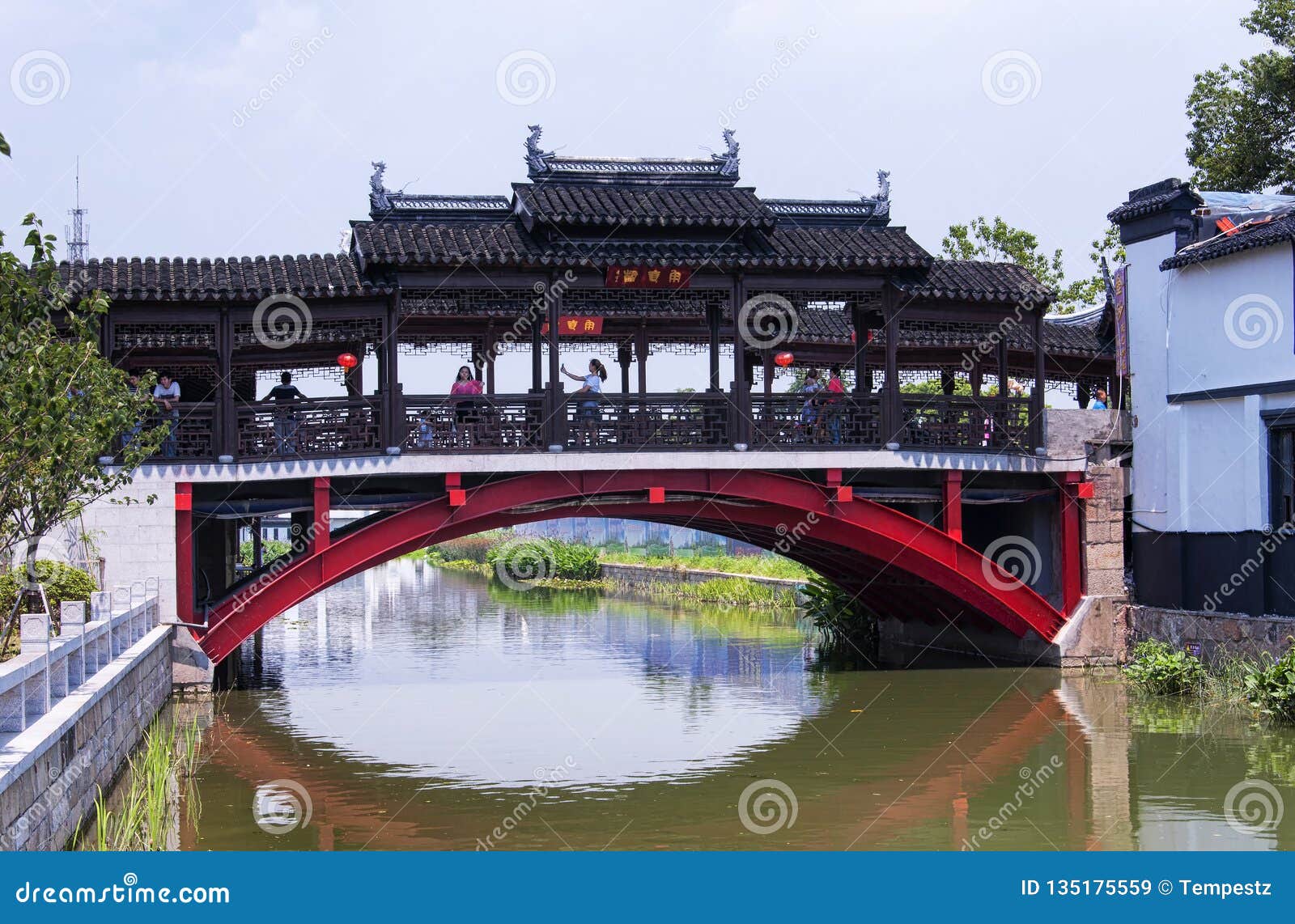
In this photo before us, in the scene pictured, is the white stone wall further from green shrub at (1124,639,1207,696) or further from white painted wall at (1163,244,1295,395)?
white painted wall at (1163,244,1295,395)

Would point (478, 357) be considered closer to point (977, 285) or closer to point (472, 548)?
point (977, 285)

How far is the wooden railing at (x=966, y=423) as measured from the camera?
18016 millimetres

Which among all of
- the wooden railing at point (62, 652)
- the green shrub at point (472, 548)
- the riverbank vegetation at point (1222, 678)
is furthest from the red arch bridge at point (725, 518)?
the green shrub at point (472, 548)

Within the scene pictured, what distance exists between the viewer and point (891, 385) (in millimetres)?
17734

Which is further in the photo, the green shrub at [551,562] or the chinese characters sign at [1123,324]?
the green shrub at [551,562]

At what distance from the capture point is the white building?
1661cm

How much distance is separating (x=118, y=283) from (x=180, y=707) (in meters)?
4.56

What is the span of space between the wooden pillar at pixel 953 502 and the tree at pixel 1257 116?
9693 millimetres

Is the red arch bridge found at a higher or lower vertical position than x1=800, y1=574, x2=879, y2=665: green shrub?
higher

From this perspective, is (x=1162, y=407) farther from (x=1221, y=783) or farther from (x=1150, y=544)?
(x=1221, y=783)

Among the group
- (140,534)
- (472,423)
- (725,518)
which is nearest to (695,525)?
(725,518)

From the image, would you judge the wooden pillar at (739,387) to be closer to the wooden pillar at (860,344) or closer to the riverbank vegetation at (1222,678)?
the wooden pillar at (860,344)

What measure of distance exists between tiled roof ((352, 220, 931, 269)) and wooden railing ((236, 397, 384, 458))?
5.58ft

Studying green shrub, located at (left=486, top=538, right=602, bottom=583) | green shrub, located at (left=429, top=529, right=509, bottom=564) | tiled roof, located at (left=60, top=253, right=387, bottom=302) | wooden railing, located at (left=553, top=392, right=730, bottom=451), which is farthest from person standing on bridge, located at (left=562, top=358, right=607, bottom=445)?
green shrub, located at (left=429, top=529, right=509, bottom=564)
